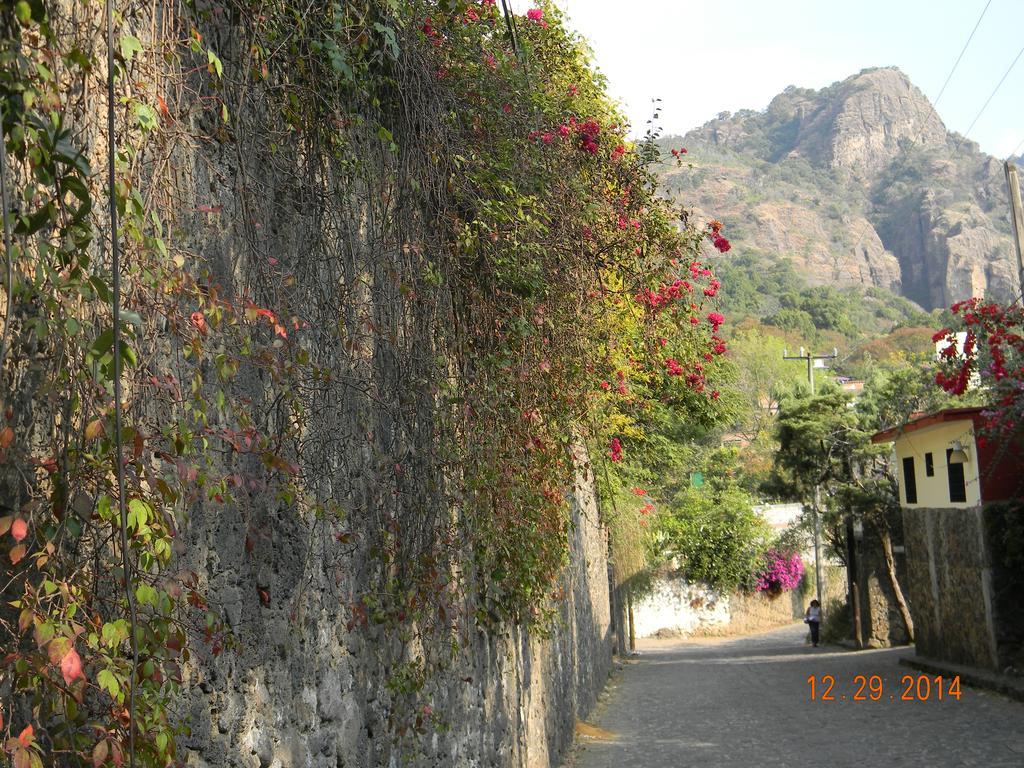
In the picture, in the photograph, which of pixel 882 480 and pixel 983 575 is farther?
pixel 882 480

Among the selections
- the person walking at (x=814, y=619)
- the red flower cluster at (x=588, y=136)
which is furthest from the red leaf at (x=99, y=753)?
the person walking at (x=814, y=619)

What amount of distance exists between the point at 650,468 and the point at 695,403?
4.40 metres

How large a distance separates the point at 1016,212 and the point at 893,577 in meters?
11.2

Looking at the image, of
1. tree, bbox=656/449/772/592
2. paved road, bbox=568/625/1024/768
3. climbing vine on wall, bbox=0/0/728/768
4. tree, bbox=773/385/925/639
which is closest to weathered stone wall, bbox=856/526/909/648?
tree, bbox=773/385/925/639

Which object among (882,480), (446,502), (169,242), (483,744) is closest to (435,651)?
(446,502)

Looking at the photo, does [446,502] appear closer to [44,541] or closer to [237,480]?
[237,480]

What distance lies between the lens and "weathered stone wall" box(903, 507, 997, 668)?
17250mm

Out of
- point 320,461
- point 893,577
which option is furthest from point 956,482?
point 320,461

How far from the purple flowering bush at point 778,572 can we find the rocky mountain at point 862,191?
76.6 metres

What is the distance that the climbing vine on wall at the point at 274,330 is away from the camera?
2158mm

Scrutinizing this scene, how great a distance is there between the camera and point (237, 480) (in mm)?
2871

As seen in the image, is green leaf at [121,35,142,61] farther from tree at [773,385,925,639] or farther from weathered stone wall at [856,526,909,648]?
weathered stone wall at [856,526,909,648]

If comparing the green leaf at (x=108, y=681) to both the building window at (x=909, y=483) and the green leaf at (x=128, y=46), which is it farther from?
the building window at (x=909, y=483)

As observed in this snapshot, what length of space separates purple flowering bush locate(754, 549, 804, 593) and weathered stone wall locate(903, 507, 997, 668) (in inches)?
633
